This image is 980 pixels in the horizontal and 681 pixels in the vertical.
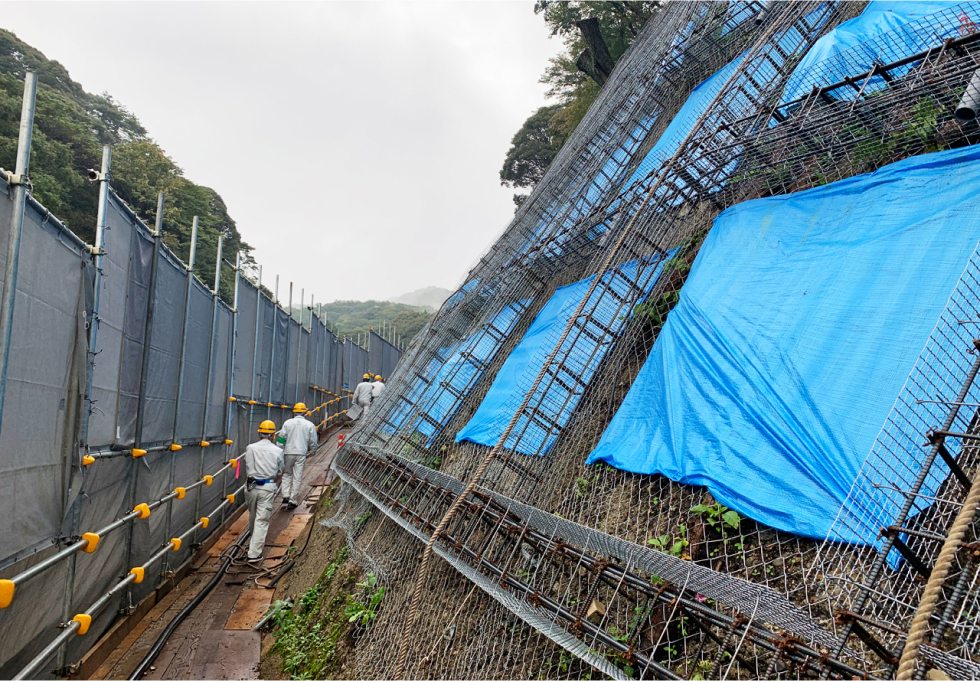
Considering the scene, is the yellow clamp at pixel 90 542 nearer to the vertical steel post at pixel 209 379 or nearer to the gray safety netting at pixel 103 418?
the gray safety netting at pixel 103 418

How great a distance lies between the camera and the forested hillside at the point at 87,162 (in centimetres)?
2181

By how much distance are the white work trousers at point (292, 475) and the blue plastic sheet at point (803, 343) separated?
19.5 feet

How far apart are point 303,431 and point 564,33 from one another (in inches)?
540

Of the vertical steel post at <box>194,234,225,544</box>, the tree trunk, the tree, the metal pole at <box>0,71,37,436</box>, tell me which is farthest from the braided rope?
the tree

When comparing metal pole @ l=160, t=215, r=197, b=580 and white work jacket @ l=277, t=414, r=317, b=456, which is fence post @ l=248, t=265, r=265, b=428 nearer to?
white work jacket @ l=277, t=414, r=317, b=456

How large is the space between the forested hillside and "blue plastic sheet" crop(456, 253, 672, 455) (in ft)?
50.8

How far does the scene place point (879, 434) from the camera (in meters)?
2.93

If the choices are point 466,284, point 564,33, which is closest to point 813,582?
point 466,284

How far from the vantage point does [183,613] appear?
19.3 ft

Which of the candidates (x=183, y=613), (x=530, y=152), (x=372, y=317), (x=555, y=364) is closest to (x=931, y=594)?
(x=555, y=364)

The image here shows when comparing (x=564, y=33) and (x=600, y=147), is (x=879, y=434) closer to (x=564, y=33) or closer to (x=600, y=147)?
(x=600, y=147)

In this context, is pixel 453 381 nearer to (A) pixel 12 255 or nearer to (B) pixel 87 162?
(A) pixel 12 255

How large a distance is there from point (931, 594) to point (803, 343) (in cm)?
236

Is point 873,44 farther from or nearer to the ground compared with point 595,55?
nearer to the ground
